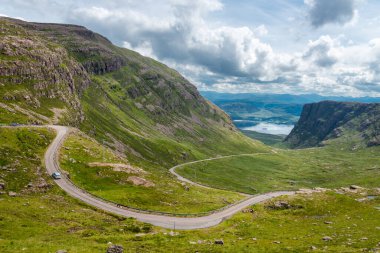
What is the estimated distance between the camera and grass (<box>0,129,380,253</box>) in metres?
45.6

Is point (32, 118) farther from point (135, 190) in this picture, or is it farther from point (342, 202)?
point (342, 202)

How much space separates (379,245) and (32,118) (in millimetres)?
167571

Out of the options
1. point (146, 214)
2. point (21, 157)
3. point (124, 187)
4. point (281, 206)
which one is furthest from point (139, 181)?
point (281, 206)

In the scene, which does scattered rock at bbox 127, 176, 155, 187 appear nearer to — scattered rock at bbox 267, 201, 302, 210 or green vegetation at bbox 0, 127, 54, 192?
green vegetation at bbox 0, 127, 54, 192

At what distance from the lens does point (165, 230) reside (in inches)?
2574

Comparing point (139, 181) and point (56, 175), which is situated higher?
point (56, 175)

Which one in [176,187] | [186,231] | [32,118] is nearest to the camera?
[186,231]

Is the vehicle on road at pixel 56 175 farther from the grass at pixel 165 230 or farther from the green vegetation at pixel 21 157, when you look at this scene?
the green vegetation at pixel 21 157

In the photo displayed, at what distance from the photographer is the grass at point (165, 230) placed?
1796 inches

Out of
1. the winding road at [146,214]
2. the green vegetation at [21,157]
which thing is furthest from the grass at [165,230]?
the winding road at [146,214]

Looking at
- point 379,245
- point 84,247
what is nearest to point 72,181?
point 84,247

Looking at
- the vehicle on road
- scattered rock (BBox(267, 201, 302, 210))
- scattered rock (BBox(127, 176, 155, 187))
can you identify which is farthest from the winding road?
scattered rock (BBox(127, 176, 155, 187))

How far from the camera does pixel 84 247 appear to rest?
42.0 meters

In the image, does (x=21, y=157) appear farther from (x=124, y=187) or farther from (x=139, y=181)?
(x=139, y=181)
